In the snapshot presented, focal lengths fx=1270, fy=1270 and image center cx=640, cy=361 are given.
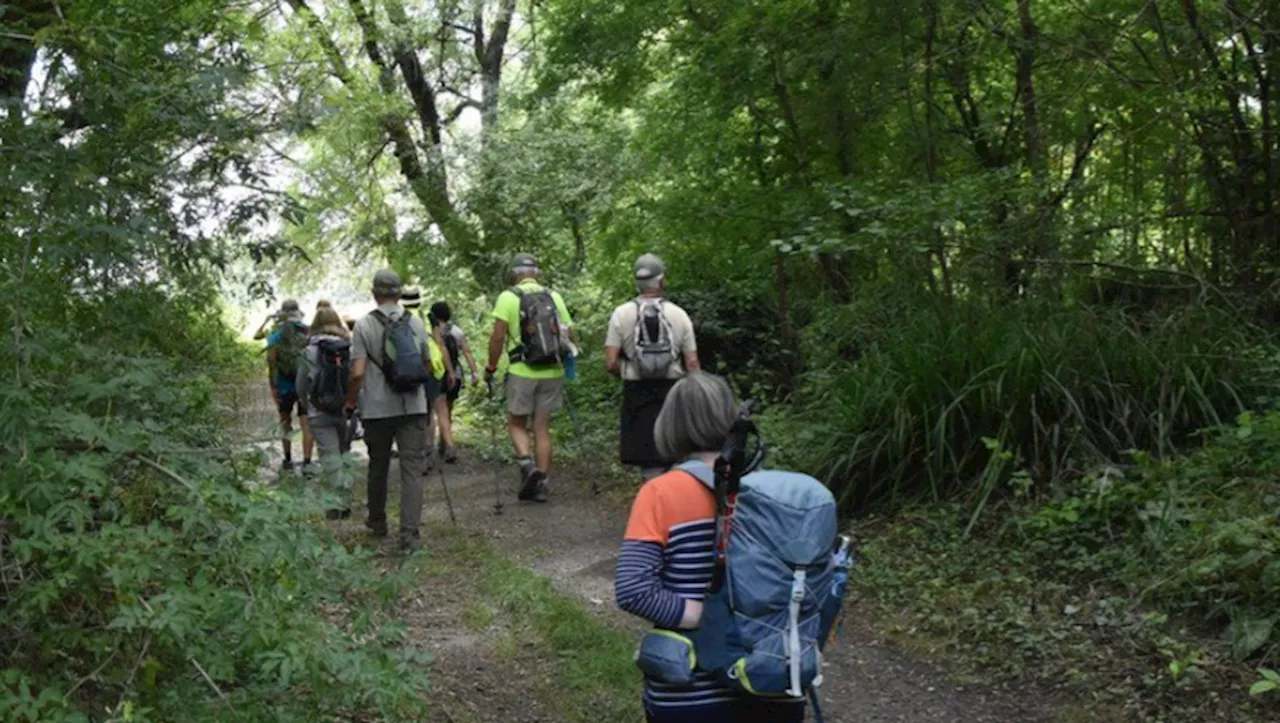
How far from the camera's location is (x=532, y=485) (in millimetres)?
10641

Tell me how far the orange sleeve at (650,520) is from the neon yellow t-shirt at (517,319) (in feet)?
21.1

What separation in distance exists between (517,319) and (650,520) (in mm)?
6617

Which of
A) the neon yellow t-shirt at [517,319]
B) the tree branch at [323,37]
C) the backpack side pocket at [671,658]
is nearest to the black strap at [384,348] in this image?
the neon yellow t-shirt at [517,319]

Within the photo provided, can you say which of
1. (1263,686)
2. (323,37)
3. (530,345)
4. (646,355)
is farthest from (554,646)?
(323,37)

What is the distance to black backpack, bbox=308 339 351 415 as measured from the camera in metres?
9.86

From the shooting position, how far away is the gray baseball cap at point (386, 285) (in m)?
8.38

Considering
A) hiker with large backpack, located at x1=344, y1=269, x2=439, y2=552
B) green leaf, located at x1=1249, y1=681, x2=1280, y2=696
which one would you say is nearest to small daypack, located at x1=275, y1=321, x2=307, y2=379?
hiker with large backpack, located at x1=344, y1=269, x2=439, y2=552

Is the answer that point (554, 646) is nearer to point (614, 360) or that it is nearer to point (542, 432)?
point (614, 360)

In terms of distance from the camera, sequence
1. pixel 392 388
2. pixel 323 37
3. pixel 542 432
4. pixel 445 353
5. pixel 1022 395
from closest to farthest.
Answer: pixel 1022 395 < pixel 392 388 < pixel 542 432 < pixel 445 353 < pixel 323 37

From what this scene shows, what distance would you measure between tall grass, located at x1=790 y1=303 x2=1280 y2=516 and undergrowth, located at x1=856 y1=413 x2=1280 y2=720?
0.88ft

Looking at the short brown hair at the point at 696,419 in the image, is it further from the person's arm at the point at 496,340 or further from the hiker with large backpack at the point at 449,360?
the hiker with large backpack at the point at 449,360

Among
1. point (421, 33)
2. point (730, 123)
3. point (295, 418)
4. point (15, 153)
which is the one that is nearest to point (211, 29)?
point (15, 153)

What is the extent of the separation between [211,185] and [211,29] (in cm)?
96

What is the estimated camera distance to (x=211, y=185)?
5.61m
